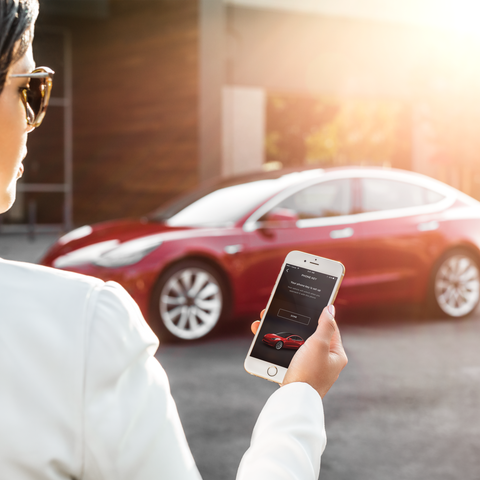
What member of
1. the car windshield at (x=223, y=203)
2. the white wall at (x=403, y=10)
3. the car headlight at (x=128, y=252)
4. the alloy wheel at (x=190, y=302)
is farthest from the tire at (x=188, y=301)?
the white wall at (x=403, y=10)

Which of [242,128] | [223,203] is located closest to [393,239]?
[223,203]

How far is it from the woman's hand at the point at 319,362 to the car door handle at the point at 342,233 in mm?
5596

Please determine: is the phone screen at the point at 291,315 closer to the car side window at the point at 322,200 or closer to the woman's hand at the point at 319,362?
the woman's hand at the point at 319,362

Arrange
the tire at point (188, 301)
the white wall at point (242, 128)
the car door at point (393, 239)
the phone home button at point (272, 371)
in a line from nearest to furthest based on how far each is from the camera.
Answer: the phone home button at point (272, 371) < the tire at point (188, 301) < the car door at point (393, 239) < the white wall at point (242, 128)

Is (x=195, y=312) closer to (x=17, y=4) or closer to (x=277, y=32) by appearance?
(x=17, y=4)

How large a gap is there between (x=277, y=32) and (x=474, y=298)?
11.2 meters

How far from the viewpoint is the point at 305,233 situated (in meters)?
6.78

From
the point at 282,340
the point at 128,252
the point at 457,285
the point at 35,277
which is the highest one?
the point at 35,277

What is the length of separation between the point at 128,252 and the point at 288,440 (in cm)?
531

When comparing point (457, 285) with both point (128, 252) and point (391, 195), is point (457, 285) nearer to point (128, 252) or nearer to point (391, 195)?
point (391, 195)

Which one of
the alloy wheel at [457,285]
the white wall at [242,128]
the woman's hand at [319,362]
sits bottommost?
the alloy wheel at [457,285]

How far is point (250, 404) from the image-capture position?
15.0 ft

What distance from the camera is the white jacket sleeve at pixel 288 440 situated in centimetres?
97

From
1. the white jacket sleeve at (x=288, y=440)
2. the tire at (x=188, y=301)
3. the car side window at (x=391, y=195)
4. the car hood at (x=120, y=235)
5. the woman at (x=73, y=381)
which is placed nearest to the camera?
the woman at (x=73, y=381)
